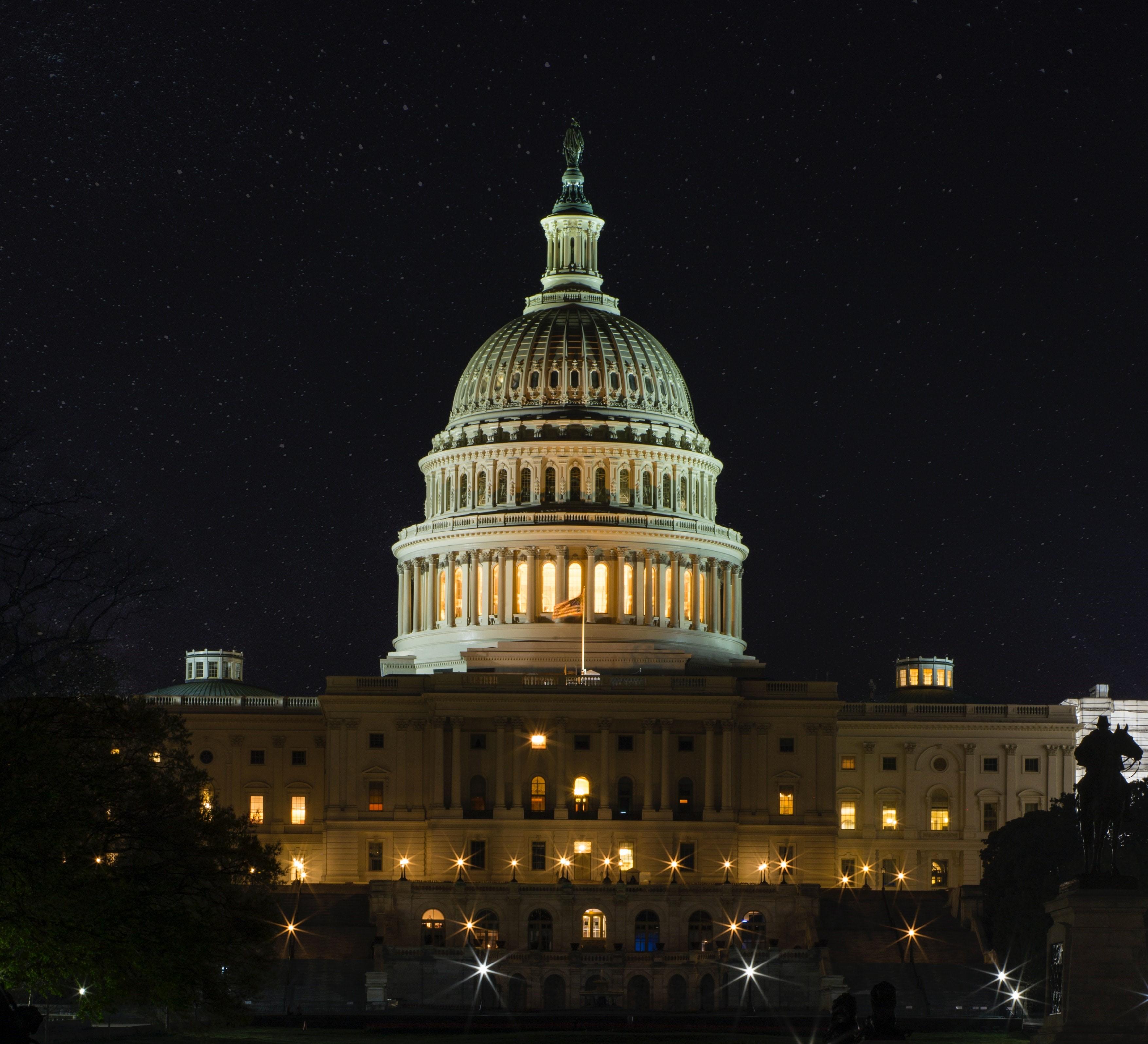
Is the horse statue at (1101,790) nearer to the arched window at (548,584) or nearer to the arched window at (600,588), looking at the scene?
the arched window at (600,588)

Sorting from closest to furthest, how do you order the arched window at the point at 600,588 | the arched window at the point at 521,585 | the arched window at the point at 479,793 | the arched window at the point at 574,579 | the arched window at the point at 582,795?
1. the arched window at the point at 582,795
2. the arched window at the point at 479,793
3. the arched window at the point at 600,588
4. the arched window at the point at 574,579
5. the arched window at the point at 521,585

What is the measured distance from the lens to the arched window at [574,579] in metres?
178

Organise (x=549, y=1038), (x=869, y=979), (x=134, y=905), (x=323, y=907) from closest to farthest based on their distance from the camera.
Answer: (x=134, y=905) < (x=549, y=1038) < (x=869, y=979) < (x=323, y=907)

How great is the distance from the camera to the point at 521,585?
178875 millimetres

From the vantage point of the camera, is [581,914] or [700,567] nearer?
[581,914]

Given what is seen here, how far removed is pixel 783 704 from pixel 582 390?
1343 inches

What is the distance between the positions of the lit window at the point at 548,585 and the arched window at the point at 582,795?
22282 millimetres

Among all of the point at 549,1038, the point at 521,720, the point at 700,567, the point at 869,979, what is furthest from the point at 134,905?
the point at 700,567

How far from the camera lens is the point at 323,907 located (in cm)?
13812

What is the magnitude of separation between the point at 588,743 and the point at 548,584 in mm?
21754

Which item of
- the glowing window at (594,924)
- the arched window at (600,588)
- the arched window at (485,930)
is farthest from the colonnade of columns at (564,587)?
the arched window at (485,930)

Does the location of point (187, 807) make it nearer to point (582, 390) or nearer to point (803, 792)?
point (803, 792)

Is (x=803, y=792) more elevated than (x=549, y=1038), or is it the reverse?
(x=803, y=792)

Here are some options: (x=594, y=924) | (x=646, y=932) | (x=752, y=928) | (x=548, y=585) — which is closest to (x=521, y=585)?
(x=548, y=585)
